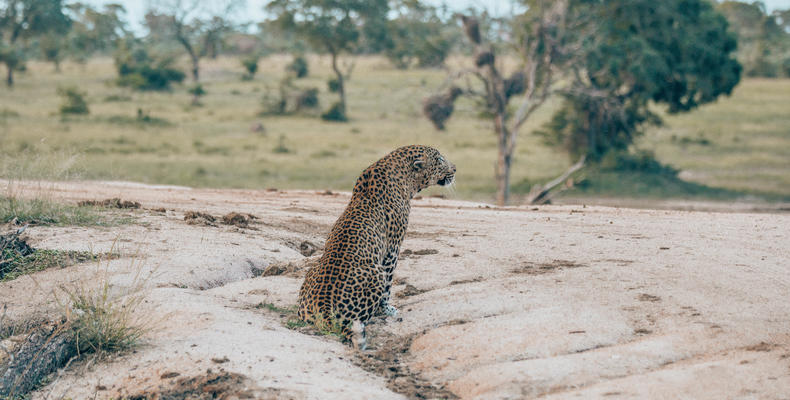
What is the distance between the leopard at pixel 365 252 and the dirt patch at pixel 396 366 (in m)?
0.12

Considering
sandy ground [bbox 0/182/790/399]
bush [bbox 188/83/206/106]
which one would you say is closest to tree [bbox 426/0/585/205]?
sandy ground [bbox 0/182/790/399]

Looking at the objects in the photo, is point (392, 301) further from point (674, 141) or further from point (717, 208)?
point (674, 141)

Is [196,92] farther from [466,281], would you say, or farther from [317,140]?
[466,281]

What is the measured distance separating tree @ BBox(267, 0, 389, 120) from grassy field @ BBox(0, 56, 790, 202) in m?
1.98

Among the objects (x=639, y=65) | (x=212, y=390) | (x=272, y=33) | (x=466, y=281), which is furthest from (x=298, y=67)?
(x=212, y=390)

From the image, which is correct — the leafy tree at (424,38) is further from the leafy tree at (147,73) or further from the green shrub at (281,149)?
the leafy tree at (147,73)

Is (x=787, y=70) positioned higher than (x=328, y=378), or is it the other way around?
(x=787, y=70)

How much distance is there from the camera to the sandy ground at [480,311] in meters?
4.12

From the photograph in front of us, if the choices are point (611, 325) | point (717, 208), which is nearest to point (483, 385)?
point (611, 325)

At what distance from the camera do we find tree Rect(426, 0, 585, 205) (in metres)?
14.7

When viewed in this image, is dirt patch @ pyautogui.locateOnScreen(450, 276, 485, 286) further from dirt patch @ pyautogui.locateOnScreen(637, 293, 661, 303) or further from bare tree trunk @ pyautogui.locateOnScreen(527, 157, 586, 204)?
bare tree trunk @ pyautogui.locateOnScreen(527, 157, 586, 204)

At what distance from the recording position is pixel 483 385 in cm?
412

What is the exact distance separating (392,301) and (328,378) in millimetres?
1680

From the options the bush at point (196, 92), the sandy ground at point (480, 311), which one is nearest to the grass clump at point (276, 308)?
the sandy ground at point (480, 311)
